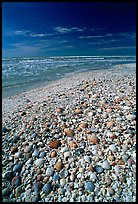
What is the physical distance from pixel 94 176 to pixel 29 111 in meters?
2.46

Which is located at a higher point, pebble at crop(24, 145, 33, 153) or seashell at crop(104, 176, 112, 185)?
pebble at crop(24, 145, 33, 153)

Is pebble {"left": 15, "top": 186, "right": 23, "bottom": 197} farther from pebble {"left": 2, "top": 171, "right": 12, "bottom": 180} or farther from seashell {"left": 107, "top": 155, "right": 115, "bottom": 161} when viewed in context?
seashell {"left": 107, "top": 155, "right": 115, "bottom": 161}

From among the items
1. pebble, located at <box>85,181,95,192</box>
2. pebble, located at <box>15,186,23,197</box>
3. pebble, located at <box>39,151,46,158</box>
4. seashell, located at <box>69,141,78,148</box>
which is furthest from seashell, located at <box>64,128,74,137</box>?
pebble, located at <box>15,186,23,197</box>

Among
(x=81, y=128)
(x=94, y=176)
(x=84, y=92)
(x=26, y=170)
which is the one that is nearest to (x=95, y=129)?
(x=81, y=128)

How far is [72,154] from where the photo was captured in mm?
2852

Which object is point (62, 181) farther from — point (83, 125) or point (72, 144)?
point (83, 125)

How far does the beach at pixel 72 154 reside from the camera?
2.36 meters

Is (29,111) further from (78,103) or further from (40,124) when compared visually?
(78,103)

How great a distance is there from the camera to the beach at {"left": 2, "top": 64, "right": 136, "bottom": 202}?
2355 mm

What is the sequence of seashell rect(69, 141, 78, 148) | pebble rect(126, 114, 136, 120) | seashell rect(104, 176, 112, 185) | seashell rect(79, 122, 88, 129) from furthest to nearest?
pebble rect(126, 114, 136, 120)
seashell rect(79, 122, 88, 129)
seashell rect(69, 141, 78, 148)
seashell rect(104, 176, 112, 185)

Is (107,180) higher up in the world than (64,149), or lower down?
lower down

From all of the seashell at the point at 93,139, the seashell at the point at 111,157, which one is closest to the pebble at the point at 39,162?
the seashell at the point at 93,139

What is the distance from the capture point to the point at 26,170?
2699 millimetres

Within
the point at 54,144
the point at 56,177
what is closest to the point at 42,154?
the point at 54,144
